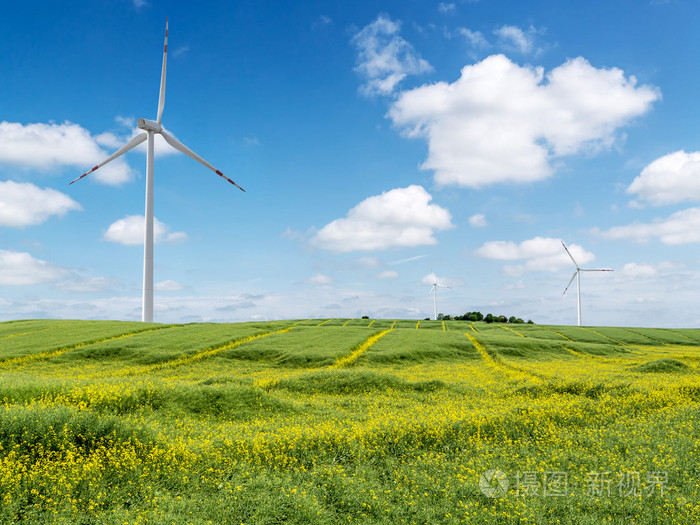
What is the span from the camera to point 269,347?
4694 cm

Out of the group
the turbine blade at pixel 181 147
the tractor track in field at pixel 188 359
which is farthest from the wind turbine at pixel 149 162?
the tractor track in field at pixel 188 359

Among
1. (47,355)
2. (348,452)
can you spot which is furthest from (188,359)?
(348,452)

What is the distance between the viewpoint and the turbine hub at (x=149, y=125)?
68938mm

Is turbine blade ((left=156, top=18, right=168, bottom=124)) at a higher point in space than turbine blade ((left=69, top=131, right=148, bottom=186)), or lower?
higher

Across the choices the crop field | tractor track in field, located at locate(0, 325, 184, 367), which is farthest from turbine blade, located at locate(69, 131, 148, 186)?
the crop field

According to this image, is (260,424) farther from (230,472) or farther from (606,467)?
(606,467)

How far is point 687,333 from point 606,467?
8995 cm

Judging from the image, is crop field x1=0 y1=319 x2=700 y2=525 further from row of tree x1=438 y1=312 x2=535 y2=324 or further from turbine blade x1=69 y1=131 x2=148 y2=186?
row of tree x1=438 y1=312 x2=535 y2=324

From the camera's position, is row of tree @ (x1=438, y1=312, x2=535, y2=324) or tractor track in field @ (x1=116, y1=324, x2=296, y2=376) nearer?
tractor track in field @ (x1=116, y1=324, x2=296, y2=376)

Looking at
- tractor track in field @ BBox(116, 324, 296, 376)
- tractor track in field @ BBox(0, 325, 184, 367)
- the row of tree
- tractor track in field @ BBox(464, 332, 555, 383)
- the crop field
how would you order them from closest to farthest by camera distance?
the crop field, tractor track in field @ BBox(464, 332, 555, 383), tractor track in field @ BBox(116, 324, 296, 376), tractor track in field @ BBox(0, 325, 184, 367), the row of tree

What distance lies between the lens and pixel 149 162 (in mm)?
68562

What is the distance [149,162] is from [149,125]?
6098 millimetres

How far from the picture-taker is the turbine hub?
6894 centimetres

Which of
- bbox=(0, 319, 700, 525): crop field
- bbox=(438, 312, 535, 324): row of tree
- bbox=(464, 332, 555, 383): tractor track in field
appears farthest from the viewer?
bbox=(438, 312, 535, 324): row of tree
